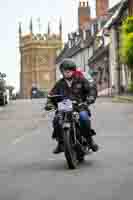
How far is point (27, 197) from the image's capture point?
9125 mm

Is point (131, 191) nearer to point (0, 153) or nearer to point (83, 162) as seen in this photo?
point (83, 162)

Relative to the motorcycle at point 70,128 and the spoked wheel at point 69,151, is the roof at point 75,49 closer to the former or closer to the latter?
the motorcycle at point 70,128

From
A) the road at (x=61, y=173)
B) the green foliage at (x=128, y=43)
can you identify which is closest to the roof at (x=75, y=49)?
the green foliage at (x=128, y=43)

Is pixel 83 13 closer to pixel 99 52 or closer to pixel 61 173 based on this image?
pixel 99 52

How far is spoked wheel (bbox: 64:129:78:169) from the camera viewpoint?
11.7m

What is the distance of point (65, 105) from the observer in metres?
11.9

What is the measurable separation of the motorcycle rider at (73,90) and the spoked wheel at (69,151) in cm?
28

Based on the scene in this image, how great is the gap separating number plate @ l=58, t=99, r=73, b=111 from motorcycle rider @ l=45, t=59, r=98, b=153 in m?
0.28

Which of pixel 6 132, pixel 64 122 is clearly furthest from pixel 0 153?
pixel 6 132

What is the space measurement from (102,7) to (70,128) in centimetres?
Answer: 10510

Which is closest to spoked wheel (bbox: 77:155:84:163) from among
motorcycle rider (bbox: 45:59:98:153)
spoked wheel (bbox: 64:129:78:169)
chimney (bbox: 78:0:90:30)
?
motorcycle rider (bbox: 45:59:98:153)

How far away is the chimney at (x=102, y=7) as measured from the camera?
114 metres

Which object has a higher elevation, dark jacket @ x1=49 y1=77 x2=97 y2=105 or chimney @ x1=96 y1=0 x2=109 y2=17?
chimney @ x1=96 y1=0 x2=109 y2=17

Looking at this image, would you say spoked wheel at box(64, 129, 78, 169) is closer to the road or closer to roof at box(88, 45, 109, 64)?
the road
